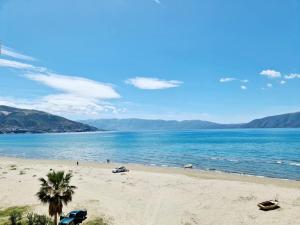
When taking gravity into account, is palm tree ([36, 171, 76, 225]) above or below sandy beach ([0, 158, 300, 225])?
above

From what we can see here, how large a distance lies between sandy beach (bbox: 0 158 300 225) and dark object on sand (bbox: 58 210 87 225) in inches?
78.9

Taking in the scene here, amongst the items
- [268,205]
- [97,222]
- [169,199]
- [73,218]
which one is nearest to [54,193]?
[73,218]

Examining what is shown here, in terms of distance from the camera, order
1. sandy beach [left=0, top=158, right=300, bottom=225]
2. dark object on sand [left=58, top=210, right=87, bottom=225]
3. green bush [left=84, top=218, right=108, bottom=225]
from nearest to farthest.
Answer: dark object on sand [left=58, top=210, right=87, bottom=225]
green bush [left=84, top=218, right=108, bottom=225]
sandy beach [left=0, top=158, right=300, bottom=225]

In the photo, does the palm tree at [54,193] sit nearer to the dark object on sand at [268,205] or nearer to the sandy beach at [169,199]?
the sandy beach at [169,199]

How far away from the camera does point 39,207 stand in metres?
37.7

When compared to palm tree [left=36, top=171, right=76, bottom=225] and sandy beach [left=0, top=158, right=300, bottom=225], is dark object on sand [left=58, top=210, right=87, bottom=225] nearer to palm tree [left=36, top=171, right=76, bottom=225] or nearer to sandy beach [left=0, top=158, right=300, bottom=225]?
sandy beach [left=0, top=158, right=300, bottom=225]

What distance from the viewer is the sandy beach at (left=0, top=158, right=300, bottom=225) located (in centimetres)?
3388

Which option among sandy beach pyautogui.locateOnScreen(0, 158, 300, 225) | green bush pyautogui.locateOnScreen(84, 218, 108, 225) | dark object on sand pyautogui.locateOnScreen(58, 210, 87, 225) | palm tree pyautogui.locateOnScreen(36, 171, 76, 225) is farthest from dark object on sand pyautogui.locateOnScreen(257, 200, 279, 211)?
palm tree pyautogui.locateOnScreen(36, 171, 76, 225)

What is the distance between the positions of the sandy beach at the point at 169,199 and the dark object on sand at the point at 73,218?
6.58 ft

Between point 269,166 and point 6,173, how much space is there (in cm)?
6071

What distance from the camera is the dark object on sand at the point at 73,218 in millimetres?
30058

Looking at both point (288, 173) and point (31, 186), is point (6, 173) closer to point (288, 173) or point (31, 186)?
point (31, 186)

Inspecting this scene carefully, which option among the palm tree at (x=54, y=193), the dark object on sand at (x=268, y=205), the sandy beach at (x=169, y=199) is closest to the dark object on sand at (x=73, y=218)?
the sandy beach at (x=169, y=199)

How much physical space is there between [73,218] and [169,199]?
50.4ft
